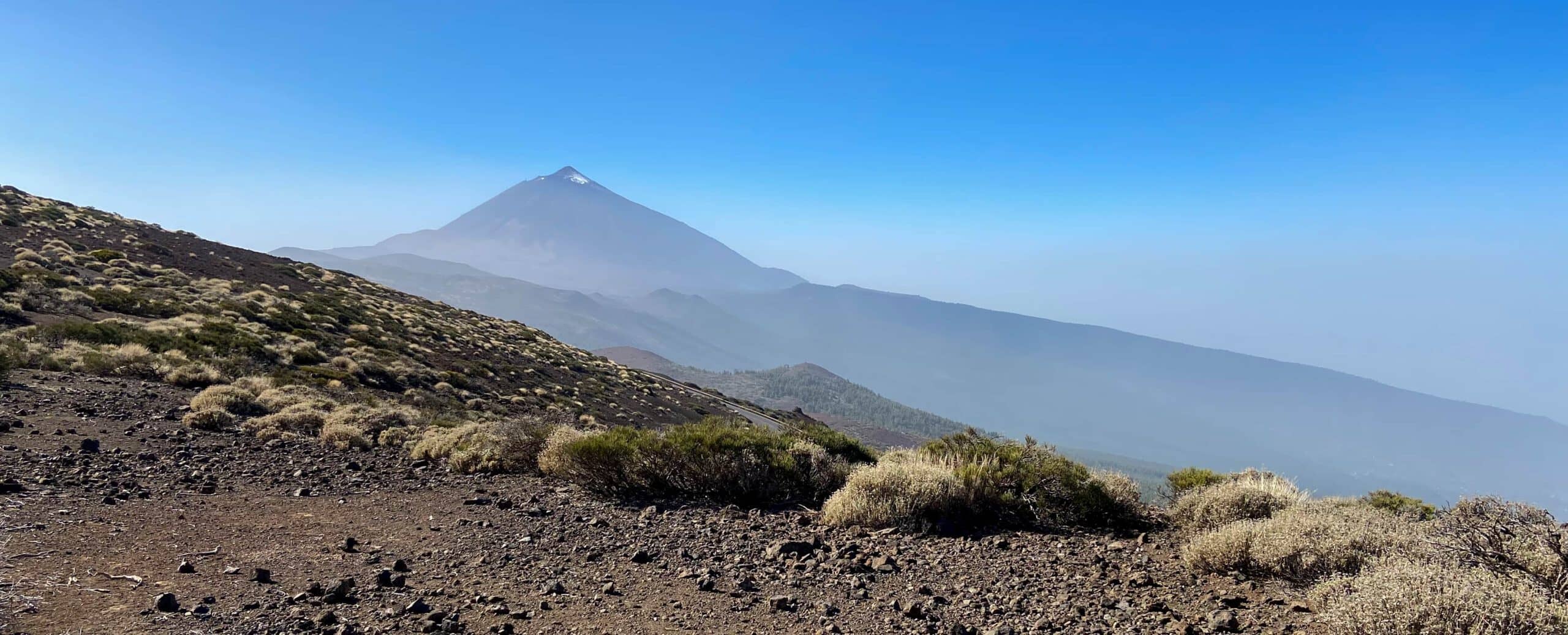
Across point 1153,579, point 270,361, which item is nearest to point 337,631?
point 1153,579

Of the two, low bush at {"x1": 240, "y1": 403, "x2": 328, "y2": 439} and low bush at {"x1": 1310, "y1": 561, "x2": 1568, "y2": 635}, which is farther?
low bush at {"x1": 240, "y1": 403, "x2": 328, "y2": 439}

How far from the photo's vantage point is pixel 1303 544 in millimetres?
4332

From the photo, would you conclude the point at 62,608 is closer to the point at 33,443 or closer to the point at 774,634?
the point at 774,634

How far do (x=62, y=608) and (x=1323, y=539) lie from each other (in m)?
7.75

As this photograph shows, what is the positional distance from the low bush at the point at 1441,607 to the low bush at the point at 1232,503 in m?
2.12

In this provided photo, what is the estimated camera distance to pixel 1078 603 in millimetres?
4238

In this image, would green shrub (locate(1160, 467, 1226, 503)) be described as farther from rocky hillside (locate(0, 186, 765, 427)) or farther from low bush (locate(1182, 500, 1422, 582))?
rocky hillside (locate(0, 186, 765, 427))

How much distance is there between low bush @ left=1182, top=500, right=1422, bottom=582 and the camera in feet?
13.9

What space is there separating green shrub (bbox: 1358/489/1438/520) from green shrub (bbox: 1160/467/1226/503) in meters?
1.30

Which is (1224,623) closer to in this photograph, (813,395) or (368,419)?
(368,419)

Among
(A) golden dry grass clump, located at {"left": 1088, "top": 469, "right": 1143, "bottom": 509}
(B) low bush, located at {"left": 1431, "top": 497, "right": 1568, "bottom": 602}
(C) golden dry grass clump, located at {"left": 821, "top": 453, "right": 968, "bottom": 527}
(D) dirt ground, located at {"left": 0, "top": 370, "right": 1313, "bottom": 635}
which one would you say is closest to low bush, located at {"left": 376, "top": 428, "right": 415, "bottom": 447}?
(D) dirt ground, located at {"left": 0, "top": 370, "right": 1313, "bottom": 635}

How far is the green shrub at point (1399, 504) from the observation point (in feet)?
20.8

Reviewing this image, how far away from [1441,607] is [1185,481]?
174 inches

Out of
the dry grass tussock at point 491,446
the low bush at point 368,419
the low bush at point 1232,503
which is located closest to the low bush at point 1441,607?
the low bush at point 1232,503
